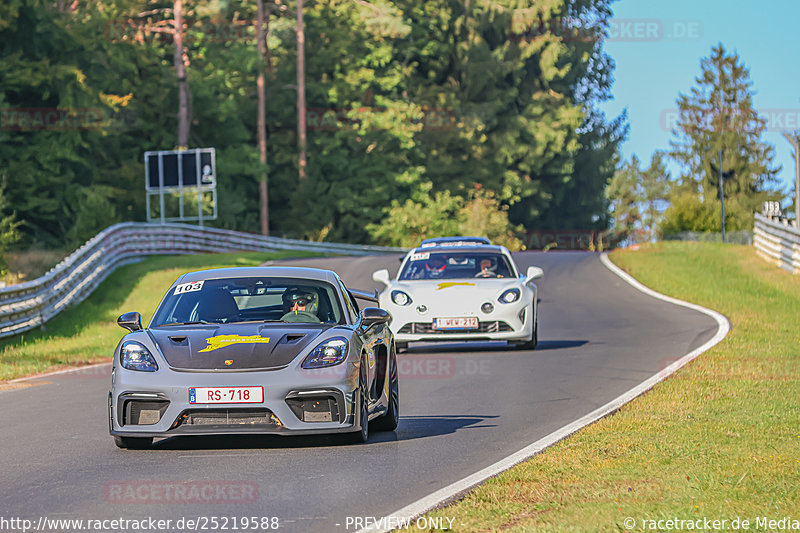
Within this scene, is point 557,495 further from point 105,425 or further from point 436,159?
point 436,159

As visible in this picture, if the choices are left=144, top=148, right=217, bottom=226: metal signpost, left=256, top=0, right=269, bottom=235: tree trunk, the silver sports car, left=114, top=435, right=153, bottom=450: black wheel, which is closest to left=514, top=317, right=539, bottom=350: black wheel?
the silver sports car

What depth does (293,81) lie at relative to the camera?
78.8m

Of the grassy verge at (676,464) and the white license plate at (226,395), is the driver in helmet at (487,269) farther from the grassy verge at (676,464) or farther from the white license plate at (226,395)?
the white license plate at (226,395)

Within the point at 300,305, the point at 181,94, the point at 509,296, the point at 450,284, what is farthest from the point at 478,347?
the point at 181,94

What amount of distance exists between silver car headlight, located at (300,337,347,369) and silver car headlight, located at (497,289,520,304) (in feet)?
31.3

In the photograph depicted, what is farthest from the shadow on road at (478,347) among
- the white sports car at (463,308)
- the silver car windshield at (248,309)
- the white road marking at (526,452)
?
the silver car windshield at (248,309)

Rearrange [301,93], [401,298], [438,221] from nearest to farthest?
[401,298] < [301,93] < [438,221]

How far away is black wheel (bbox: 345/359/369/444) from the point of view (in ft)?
32.3

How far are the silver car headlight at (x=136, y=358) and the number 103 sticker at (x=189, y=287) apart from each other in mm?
1114

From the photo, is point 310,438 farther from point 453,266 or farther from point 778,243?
point 778,243

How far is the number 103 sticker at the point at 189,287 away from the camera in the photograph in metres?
→ 11.0

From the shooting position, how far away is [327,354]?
9758 mm

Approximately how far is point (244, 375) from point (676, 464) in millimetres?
3024

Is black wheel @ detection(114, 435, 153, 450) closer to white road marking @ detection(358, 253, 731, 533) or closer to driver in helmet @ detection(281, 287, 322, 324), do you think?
driver in helmet @ detection(281, 287, 322, 324)
